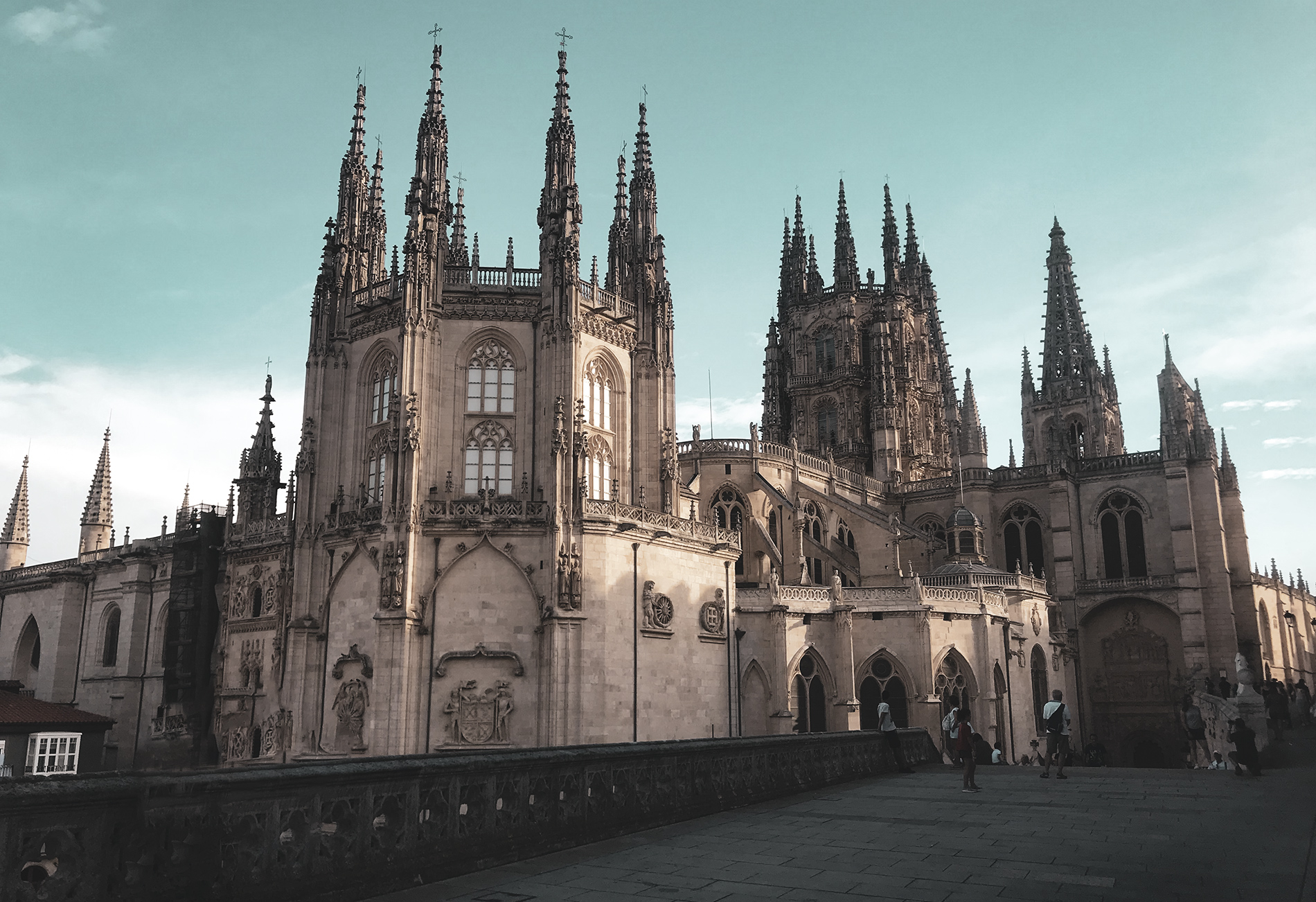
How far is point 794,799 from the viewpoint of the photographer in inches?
639

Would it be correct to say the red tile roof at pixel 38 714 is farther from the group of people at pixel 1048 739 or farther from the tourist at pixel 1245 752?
the tourist at pixel 1245 752

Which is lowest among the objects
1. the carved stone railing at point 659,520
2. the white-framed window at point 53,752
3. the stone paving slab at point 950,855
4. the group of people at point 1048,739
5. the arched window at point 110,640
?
the white-framed window at point 53,752

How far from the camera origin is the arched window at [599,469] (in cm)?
3666

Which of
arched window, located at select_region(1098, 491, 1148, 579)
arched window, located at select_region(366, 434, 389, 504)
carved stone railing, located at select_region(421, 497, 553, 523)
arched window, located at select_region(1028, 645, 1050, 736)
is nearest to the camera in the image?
carved stone railing, located at select_region(421, 497, 553, 523)

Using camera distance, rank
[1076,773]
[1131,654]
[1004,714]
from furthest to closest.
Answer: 1. [1131,654]
2. [1004,714]
3. [1076,773]

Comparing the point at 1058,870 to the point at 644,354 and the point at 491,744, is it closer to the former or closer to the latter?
the point at 491,744

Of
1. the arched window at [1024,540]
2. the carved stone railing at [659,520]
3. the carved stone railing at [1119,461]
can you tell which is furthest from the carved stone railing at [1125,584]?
the carved stone railing at [659,520]

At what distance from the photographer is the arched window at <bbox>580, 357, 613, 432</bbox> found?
122ft

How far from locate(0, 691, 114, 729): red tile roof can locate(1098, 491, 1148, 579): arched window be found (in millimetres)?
53193

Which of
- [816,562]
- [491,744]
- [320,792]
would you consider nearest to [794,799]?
[320,792]

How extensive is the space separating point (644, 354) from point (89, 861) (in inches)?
1318

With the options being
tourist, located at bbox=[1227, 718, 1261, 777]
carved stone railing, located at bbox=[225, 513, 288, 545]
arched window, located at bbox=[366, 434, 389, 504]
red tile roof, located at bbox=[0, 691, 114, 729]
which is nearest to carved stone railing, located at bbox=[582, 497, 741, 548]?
arched window, located at bbox=[366, 434, 389, 504]

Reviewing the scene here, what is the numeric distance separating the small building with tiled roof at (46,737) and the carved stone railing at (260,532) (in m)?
9.40

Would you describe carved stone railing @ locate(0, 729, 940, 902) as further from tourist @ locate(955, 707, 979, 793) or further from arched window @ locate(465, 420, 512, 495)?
arched window @ locate(465, 420, 512, 495)
